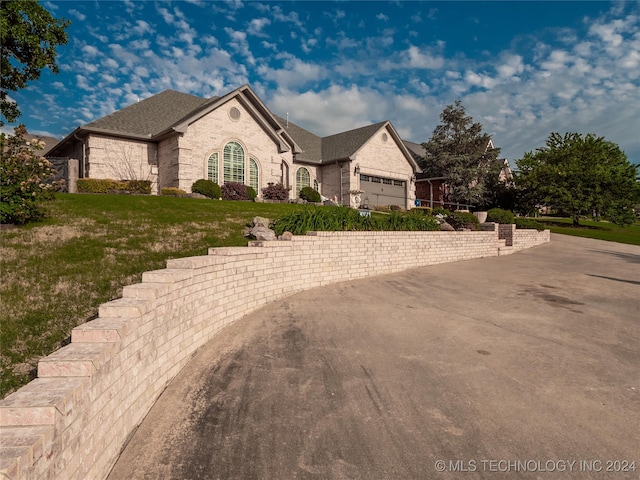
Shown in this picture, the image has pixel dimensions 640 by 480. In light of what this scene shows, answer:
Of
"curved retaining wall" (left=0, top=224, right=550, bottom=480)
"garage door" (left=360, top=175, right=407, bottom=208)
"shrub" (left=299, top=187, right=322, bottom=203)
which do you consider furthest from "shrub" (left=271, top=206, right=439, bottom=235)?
"garage door" (left=360, top=175, right=407, bottom=208)

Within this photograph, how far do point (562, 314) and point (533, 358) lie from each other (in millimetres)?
3008

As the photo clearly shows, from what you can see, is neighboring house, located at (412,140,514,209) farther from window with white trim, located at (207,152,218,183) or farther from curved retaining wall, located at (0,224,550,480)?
curved retaining wall, located at (0,224,550,480)

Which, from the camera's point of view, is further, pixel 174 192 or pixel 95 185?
pixel 174 192

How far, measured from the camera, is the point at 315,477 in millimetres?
2805

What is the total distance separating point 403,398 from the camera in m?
3.93

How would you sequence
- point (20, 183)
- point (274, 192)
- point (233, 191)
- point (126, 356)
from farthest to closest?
point (274, 192), point (233, 191), point (20, 183), point (126, 356)

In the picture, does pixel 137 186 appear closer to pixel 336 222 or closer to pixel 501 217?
pixel 336 222

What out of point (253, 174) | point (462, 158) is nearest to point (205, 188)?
point (253, 174)

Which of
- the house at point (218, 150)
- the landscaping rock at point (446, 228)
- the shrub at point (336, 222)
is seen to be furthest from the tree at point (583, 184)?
the shrub at point (336, 222)

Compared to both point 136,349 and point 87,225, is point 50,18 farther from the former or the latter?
point 136,349

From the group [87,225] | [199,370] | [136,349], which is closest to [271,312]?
[199,370]

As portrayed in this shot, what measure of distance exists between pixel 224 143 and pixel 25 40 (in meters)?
9.78

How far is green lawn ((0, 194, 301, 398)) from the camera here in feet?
13.2

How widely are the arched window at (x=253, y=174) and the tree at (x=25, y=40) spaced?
1067 cm
